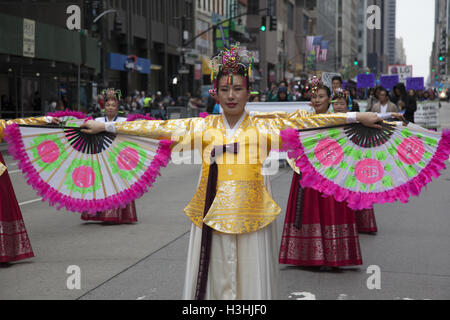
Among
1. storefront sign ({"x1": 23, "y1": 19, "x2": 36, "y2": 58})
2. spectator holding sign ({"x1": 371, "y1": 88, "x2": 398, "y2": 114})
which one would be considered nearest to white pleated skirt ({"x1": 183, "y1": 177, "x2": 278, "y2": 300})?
spectator holding sign ({"x1": 371, "y1": 88, "x2": 398, "y2": 114})

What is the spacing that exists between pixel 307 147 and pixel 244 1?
257 feet

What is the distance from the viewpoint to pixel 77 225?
953 cm

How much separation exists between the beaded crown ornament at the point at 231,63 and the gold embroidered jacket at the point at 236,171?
11.4 inches

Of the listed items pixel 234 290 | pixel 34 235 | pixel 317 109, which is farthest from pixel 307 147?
pixel 34 235

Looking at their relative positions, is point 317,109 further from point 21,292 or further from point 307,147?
point 21,292

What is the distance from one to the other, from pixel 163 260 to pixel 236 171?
3.06m

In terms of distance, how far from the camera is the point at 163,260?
7.21m

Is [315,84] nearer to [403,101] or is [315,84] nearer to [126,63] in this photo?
[403,101]

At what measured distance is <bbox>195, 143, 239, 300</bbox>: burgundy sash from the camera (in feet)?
14.2

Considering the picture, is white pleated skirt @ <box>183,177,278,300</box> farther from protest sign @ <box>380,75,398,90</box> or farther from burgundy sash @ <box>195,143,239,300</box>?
protest sign @ <box>380,75,398,90</box>

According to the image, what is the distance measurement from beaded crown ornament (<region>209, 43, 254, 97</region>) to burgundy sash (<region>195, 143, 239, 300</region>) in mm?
426

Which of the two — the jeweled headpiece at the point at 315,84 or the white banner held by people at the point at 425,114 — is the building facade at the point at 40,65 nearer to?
the white banner held by people at the point at 425,114

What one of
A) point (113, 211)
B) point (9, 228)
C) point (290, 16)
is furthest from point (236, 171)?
point (290, 16)

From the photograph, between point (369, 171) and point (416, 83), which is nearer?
point (369, 171)
